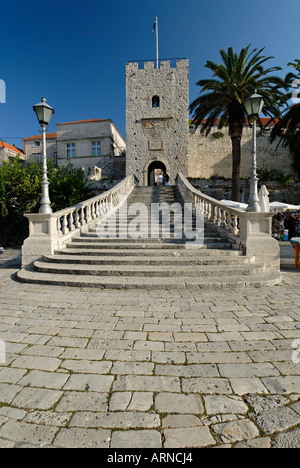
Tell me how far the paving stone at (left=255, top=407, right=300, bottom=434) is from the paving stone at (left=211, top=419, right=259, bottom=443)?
7cm

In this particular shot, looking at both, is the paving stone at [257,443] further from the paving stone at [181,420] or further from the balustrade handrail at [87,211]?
the balustrade handrail at [87,211]

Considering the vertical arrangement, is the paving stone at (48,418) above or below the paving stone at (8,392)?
below

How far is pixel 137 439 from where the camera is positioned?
5.31ft

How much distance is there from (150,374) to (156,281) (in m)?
2.67

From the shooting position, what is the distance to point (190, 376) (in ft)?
7.31

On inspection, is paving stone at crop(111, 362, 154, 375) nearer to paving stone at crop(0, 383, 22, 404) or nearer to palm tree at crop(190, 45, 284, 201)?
paving stone at crop(0, 383, 22, 404)

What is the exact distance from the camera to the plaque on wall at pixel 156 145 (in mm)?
22614

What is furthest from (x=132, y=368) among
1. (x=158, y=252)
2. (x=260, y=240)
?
(x=260, y=240)

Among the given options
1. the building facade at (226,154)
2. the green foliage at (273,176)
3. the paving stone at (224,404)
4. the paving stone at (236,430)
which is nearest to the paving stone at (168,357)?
the paving stone at (224,404)

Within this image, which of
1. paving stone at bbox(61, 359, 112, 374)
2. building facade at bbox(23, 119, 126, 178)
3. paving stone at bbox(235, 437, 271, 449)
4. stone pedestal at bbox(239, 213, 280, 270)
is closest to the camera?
paving stone at bbox(235, 437, 271, 449)

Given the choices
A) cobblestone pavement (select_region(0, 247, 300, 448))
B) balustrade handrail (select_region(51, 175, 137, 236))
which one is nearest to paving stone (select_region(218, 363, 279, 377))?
cobblestone pavement (select_region(0, 247, 300, 448))

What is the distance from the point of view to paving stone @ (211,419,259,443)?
5.32 feet

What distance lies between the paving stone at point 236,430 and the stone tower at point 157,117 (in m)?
21.8
